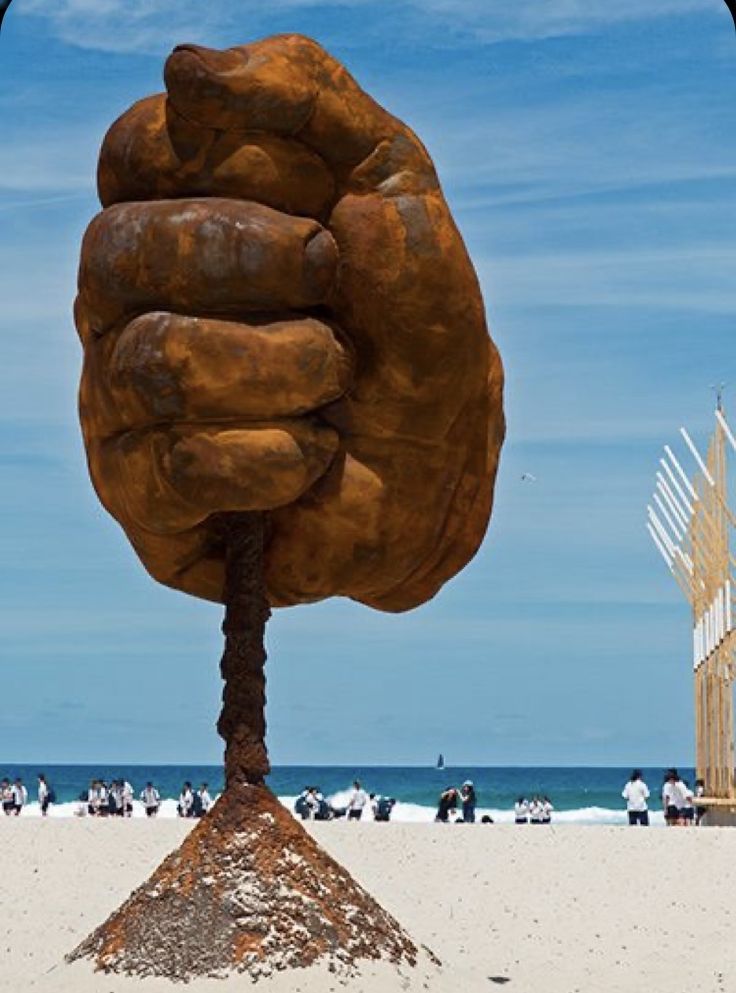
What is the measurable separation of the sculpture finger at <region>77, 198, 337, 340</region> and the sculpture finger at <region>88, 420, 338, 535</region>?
76 centimetres

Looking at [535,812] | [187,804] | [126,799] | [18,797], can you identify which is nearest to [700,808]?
[535,812]

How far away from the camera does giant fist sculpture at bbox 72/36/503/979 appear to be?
1179 centimetres

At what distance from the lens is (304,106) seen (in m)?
12.2

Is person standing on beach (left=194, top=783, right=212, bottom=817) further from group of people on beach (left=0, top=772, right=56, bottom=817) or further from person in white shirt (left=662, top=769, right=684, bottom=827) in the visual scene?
person in white shirt (left=662, top=769, right=684, bottom=827)

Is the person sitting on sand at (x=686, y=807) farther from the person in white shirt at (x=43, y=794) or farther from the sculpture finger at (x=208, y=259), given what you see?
the sculpture finger at (x=208, y=259)

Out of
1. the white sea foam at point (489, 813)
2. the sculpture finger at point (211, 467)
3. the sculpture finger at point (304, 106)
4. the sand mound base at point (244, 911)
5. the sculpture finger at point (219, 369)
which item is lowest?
the sand mound base at point (244, 911)

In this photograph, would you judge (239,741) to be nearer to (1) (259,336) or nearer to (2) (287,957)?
(2) (287,957)

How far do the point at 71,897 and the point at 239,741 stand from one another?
23.9 feet

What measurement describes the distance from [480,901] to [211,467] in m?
8.72

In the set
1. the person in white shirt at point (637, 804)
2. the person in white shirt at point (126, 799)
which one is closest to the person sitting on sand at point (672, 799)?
the person in white shirt at point (637, 804)

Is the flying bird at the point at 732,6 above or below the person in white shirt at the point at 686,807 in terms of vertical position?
above

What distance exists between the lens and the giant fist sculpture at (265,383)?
11.8 metres

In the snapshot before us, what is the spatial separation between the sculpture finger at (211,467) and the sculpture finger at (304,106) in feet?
5.58

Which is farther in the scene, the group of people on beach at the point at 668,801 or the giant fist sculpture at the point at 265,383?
the group of people on beach at the point at 668,801
